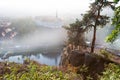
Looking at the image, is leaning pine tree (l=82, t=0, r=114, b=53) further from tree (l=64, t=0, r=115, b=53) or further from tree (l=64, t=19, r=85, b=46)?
tree (l=64, t=19, r=85, b=46)

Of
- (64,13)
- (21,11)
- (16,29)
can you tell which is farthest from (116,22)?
(21,11)

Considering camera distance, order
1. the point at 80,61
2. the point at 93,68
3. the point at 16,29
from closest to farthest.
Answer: the point at 93,68 → the point at 80,61 → the point at 16,29

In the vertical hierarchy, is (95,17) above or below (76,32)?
above

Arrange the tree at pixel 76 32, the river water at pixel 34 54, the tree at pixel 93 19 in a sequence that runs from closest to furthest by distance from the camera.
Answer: the tree at pixel 93 19
the tree at pixel 76 32
the river water at pixel 34 54

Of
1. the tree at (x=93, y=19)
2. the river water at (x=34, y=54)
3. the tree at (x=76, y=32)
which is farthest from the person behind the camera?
the river water at (x=34, y=54)

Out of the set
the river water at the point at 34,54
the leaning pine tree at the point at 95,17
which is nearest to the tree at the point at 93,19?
the leaning pine tree at the point at 95,17

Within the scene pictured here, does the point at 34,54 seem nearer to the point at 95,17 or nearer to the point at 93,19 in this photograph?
the point at 93,19

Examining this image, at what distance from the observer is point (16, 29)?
107 m

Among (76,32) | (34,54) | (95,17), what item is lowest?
(34,54)

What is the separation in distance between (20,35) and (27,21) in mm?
17330

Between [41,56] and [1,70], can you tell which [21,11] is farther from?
[1,70]

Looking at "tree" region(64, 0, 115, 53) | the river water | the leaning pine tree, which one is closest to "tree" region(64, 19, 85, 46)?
"tree" region(64, 0, 115, 53)

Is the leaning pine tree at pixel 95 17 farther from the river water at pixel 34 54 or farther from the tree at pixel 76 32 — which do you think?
the river water at pixel 34 54

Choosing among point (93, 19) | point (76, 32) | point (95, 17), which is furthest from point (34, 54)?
point (95, 17)
